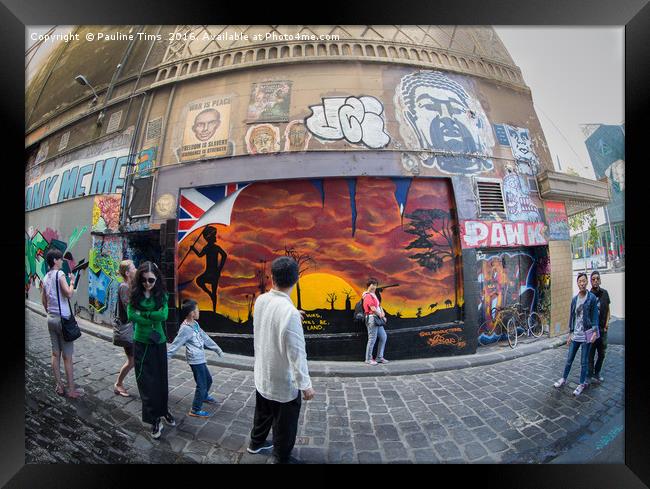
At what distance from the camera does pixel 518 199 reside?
132 inches

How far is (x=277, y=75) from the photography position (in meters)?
3.22

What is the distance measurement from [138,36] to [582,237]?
21.2ft

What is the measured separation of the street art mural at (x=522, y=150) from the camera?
335 centimetres

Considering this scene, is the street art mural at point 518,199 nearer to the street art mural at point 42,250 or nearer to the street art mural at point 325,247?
the street art mural at point 325,247

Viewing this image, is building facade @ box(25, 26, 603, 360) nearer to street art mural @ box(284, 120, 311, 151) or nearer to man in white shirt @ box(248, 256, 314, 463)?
street art mural @ box(284, 120, 311, 151)

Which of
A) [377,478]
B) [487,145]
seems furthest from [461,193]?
[377,478]

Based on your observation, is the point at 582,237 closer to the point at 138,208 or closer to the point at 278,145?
the point at 278,145

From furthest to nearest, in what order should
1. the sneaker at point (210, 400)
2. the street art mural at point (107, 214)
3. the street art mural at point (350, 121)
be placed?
the street art mural at point (350, 121), the street art mural at point (107, 214), the sneaker at point (210, 400)

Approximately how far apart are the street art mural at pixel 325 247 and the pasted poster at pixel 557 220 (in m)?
1.37

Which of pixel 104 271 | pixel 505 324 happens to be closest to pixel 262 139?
pixel 104 271

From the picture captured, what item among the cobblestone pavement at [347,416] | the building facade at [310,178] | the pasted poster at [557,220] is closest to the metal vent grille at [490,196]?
the building facade at [310,178]

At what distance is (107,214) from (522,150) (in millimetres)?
5945

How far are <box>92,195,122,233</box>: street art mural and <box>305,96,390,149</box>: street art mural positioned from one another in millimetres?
2848

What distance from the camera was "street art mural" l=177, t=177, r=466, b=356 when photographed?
3.13m
